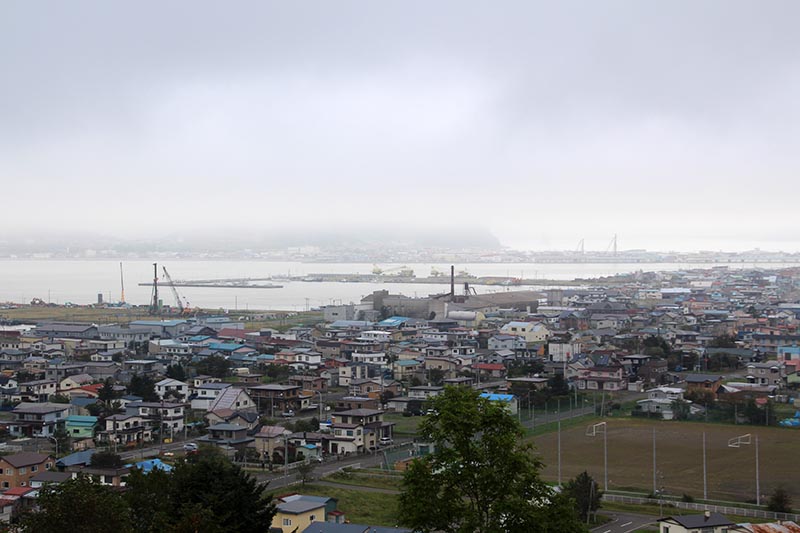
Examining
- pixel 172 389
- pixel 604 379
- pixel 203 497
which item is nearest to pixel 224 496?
pixel 203 497

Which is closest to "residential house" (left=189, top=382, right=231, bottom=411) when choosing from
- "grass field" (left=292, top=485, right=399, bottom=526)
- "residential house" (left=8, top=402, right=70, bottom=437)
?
"residential house" (left=8, top=402, right=70, bottom=437)

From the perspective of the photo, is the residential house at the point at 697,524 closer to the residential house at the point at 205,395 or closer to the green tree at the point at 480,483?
the green tree at the point at 480,483

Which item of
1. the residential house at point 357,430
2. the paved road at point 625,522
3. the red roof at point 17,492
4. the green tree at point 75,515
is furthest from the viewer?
the residential house at point 357,430

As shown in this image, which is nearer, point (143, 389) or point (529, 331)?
point (143, 389)

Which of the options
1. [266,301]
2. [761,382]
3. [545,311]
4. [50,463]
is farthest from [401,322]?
[266,301]

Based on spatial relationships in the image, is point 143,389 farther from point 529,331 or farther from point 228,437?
point 529,331

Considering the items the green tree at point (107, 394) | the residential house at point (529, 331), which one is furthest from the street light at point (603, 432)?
the residential house at point (529, 331)
